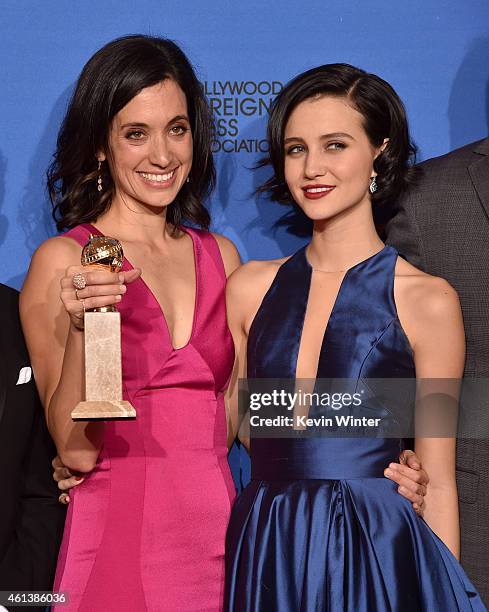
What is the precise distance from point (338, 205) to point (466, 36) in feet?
2.52

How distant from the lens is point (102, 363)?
67.8 inches

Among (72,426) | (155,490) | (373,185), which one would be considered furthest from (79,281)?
(373,185)

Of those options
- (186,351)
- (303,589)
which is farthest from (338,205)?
(303,589)

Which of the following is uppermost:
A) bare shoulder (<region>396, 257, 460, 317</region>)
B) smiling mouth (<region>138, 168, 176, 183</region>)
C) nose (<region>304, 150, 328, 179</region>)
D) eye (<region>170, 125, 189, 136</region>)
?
eye (<region>170, 125, 189, 136</region>)

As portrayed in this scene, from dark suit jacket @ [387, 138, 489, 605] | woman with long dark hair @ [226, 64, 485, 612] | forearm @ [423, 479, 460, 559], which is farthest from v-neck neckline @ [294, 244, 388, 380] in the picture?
forearm @ [423, 479, 460, 559]

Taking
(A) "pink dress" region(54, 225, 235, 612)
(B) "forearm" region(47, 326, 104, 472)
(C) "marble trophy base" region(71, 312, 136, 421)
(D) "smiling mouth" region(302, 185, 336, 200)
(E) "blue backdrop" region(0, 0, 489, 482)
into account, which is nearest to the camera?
(C) "marble trophy base" region(71, 312, 136, 421)

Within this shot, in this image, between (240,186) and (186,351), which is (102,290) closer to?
(186,351)

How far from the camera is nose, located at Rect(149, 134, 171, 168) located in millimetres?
2189

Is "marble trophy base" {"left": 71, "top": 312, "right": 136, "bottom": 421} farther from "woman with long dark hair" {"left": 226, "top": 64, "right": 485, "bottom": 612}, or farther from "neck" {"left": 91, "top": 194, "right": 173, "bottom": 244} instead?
"neck" {"left": 91, "top": 194, "right": 173, "bottom": 244}

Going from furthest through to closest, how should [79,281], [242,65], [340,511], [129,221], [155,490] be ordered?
[242,65], [129,221], [155,490], [340,511], [79,281]

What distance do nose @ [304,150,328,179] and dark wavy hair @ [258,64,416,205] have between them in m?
0.13

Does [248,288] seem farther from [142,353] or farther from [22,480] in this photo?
[22,480]

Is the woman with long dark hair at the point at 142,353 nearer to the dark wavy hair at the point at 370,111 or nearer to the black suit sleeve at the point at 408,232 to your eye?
the dark wavy hair at the point at 370,111

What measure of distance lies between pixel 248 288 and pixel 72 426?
508 mm
